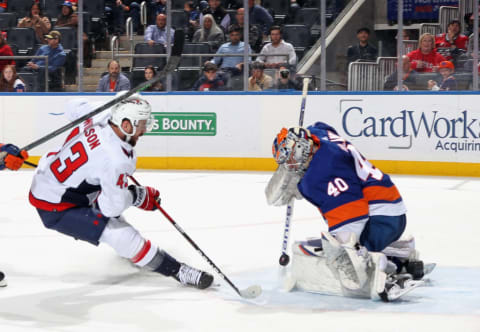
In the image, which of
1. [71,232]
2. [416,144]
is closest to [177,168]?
[416,144]

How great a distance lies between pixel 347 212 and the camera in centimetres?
346

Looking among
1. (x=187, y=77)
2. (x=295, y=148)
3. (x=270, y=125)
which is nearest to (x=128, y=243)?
(x=295, y=148)

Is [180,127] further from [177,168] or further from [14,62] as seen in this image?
[14,62]

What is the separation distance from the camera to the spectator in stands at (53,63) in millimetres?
9242

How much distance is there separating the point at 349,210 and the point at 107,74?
20.1 feet

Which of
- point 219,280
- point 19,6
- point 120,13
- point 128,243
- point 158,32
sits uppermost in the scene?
point 19,6

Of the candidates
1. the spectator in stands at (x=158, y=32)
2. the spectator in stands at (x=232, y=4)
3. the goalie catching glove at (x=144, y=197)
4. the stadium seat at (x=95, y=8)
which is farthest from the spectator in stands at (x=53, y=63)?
the goalie catching glove at (x=144, y=197)

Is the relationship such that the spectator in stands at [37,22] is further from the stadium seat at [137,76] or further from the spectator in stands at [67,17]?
the stadium seat at [137,76]

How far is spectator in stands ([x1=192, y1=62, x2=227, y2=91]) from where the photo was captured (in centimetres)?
895

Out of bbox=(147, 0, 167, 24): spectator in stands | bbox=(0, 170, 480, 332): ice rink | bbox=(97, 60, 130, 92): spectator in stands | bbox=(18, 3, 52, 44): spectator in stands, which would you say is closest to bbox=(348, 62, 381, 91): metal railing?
bbox=(0, 170, 480, 332): ice rink

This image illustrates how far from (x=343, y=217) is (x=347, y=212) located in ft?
0.09

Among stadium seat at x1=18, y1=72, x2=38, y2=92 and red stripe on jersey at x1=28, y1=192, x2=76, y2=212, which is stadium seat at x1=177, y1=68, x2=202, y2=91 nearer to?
stadium seat at x1=18, y1=72, x2=38, y2=92

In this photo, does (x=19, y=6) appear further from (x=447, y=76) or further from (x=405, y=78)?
(x=447, y=76)

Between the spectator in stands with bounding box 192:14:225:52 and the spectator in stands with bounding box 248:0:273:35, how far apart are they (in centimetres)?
39
